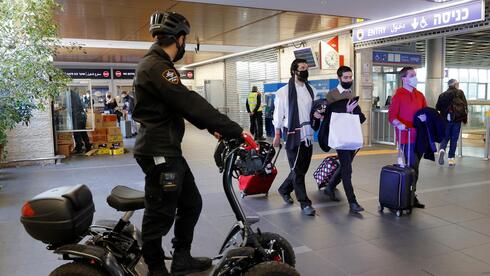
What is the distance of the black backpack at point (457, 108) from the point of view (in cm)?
747

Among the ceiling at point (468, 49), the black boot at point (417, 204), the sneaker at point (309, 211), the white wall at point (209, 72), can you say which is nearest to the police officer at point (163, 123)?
the sneaker at point (309, 211)

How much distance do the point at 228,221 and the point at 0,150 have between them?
4751mm

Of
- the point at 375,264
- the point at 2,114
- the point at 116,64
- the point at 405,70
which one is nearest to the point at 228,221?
the point at 375,264

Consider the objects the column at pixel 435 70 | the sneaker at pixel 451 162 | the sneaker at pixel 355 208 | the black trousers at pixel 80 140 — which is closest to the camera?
the sneaker at pixel 355 208

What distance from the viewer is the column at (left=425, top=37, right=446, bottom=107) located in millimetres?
10227

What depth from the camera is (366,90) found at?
10188mm

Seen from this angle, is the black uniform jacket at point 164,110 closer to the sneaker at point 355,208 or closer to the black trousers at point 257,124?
the sneaker at point 355,208

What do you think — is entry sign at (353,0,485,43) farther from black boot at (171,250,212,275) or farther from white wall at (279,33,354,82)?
black boot at (171,250,212,275)

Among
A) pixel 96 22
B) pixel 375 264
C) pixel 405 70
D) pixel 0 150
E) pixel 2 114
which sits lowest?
pixel 375 264

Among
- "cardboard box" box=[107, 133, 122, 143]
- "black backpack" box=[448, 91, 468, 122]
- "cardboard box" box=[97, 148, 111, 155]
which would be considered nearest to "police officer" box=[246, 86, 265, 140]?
"cardboard box" box=[107, 133, 122, 143]

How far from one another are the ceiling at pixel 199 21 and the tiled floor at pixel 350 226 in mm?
3135

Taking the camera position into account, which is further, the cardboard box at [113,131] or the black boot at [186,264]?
the cardboard box at [113,131]

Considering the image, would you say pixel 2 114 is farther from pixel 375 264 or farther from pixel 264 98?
pixel 264 98

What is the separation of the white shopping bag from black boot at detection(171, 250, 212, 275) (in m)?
2.26
